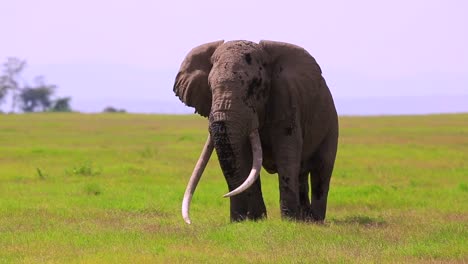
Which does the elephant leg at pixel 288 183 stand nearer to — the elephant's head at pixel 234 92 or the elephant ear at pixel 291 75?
the elephant's head at pixel 234 92

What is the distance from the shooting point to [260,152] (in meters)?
13.0

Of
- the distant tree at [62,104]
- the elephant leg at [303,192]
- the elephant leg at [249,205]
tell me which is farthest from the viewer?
the distant tree at [62,104]

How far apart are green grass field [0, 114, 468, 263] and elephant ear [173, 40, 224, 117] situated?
158 centimetres

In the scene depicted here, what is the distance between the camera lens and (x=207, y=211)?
53.8 ft

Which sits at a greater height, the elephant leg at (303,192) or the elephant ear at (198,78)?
the elephant ear at (198,78)

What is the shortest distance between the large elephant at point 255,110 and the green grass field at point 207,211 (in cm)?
63

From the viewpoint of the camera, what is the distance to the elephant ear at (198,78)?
13.7 metres

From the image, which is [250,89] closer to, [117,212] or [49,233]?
[49,233]

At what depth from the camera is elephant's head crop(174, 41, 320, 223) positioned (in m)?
12.5

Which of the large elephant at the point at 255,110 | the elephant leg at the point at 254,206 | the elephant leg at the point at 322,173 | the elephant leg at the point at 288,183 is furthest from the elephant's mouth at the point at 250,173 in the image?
the elephant leg at the point at 322,173

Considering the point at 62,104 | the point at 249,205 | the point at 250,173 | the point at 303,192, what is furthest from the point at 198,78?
the point at 62,104

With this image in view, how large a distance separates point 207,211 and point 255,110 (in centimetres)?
378

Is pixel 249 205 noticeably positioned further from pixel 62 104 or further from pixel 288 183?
pixel 62 104

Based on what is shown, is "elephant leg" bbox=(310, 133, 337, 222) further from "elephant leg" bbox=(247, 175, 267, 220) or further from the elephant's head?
"elephant leg" bbox=(247, 175, 267, 220)
